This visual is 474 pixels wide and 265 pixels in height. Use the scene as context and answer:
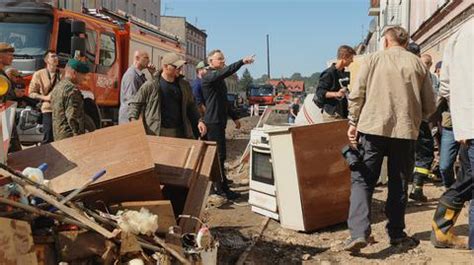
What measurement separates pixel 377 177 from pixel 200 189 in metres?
1.57

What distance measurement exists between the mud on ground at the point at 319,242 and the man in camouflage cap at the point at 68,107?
1.78 metres

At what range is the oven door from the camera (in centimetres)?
629

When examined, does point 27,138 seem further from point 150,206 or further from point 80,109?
point 150,206

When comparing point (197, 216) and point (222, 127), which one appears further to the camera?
point (222, 127)

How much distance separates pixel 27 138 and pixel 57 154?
218 inches

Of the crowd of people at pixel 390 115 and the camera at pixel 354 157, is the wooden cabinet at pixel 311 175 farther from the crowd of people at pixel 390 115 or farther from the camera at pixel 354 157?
the camera at pixel 354 157

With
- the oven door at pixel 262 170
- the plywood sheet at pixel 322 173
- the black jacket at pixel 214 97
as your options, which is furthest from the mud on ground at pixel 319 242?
the black jacket at pixel 214 97

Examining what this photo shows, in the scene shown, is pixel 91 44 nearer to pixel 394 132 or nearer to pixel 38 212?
pixel 394 132

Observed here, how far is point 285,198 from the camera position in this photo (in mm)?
5867

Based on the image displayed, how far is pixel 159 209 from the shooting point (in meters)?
4.01

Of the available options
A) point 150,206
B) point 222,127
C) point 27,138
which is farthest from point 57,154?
point 27,138

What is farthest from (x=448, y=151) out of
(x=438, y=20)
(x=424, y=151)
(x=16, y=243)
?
(x=438, y=20)

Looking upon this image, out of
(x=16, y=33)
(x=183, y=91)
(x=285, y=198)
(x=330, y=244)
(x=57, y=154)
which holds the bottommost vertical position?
(x=330, y=244)

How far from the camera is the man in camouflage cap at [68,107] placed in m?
5.79
